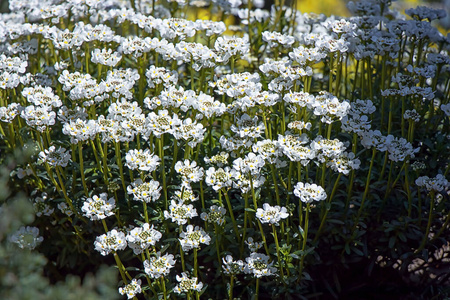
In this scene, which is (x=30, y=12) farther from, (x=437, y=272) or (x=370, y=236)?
(x=437, y=272)

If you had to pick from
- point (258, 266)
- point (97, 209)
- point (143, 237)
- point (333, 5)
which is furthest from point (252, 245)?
point (333, 5)

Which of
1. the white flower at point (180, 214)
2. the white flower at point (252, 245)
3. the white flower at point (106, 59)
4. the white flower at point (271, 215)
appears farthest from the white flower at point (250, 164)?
the white flower at point (106, 59)

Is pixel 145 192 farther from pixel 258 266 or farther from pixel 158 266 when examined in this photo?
pixel 258 266

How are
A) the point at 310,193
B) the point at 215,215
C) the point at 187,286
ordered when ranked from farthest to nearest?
the point at 215,215 < the point at 187,286 < the point at 310,193

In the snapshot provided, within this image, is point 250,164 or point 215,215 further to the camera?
point 215,215

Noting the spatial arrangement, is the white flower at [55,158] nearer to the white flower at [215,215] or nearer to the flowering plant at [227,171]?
the flowering plant at [227,171]

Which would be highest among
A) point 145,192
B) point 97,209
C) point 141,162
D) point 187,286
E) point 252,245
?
point 141,162

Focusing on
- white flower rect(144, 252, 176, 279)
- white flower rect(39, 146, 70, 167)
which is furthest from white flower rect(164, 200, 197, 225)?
white flower rect(39, 146, 70, 167)

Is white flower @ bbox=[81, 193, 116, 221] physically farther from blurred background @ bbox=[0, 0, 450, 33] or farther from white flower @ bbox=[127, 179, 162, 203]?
blurred background @ bbox=[0, 0, 450, 33]

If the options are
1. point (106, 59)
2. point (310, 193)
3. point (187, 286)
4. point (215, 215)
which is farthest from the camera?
point (106, 59)

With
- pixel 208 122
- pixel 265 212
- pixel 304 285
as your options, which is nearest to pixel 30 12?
pixel 208 122

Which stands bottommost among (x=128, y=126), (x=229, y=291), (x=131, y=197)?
(x=229, y=291)
